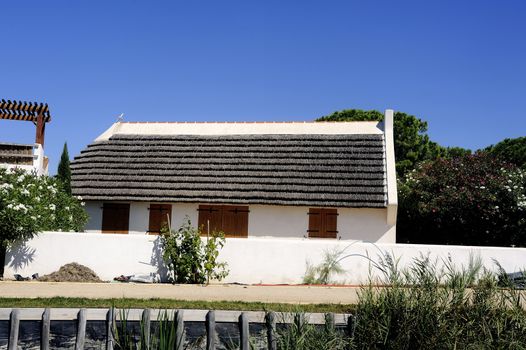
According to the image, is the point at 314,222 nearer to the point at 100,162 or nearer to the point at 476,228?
the point at 476,228

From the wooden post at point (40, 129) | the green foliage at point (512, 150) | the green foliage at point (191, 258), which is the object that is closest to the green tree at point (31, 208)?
the green foliage at point (191, 258)

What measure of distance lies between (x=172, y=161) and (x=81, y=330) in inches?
492

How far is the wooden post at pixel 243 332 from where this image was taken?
8.97 metres

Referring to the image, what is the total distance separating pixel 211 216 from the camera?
19.9 metres

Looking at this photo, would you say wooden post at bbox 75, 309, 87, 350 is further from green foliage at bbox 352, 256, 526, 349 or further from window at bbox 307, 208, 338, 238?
window at bbox 307, 208, 338, 238

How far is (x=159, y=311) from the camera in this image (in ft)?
29.5

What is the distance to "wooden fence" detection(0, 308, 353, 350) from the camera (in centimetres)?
895

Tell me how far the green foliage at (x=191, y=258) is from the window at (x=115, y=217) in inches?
226

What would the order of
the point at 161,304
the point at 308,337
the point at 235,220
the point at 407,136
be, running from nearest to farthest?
the point at 308,337, the point at 161,304, the point at 235,220, the point at 407,136

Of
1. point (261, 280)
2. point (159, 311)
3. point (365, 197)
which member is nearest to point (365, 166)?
point (365, 197)

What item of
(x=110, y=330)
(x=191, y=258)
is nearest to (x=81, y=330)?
(x=110, y=330)

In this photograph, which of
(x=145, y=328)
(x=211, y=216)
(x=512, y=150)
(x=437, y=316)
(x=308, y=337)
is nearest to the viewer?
(x=437, y=316)

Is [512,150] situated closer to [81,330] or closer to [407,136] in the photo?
[407,136]

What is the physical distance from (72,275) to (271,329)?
7.30 m
